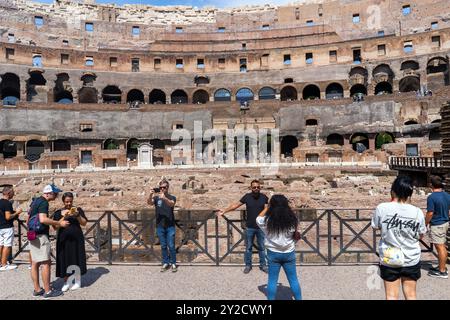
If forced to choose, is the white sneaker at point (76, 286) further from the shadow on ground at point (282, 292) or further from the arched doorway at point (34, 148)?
the arched doorway at point (34, 148)

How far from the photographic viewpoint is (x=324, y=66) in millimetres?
42438

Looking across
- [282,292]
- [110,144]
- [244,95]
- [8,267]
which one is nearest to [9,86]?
[110,144]

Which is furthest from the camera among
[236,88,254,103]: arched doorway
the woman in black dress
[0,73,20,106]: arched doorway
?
[236,88,254,103]: arched doorway

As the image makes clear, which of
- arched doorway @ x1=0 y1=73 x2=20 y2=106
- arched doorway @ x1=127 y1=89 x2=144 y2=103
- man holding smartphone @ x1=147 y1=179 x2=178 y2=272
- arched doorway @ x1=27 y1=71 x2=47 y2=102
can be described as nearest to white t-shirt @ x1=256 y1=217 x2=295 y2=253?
man holding smartphone @ x1=147 y1=179 x2=178 y2=272

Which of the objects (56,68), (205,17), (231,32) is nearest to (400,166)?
(231,32)

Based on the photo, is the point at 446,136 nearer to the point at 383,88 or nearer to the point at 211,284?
the point at 211,284

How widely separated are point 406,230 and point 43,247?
502 cm

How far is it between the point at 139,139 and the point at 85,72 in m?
15.1

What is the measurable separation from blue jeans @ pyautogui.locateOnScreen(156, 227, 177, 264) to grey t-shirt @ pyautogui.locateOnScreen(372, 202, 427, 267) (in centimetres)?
356

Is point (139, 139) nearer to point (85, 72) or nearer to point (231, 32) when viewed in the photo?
point (85, 72)

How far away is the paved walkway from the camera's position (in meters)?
4.59

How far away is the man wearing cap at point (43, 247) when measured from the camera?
463cm

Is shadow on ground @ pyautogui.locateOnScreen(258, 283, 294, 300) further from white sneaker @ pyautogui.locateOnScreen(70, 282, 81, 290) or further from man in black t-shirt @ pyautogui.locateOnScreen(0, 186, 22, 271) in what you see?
man in black t-shirt @ pyautogui.locateOnScreen(0, 186, 22, 271)

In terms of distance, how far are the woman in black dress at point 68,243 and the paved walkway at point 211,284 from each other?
35 cm
